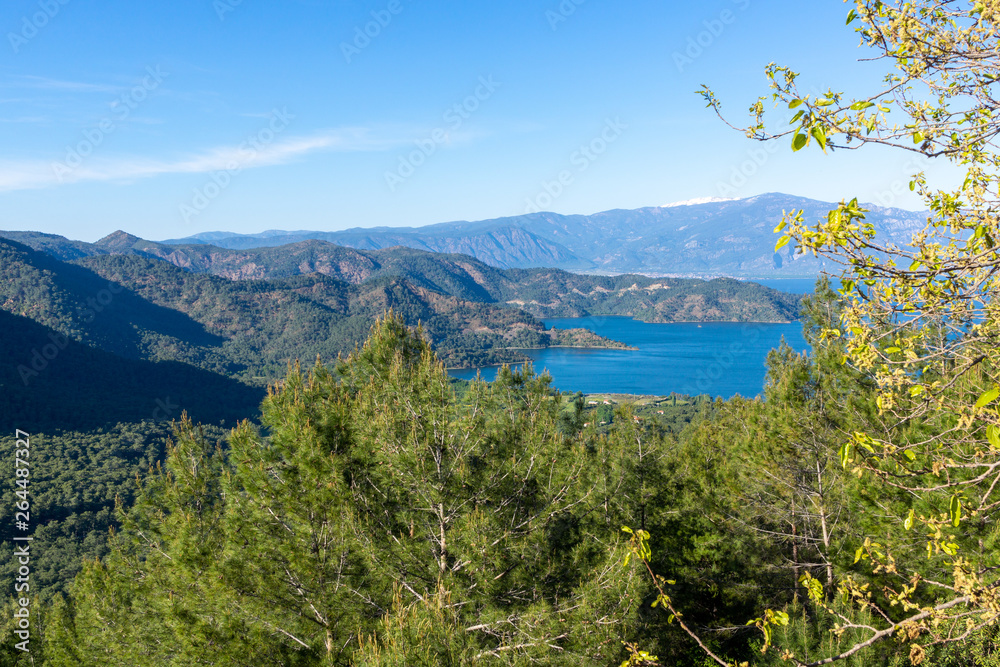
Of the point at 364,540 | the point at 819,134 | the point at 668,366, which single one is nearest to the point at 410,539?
the point at 364,540

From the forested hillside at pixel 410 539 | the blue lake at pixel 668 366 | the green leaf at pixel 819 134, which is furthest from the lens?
the blue lake at pixel 668 366

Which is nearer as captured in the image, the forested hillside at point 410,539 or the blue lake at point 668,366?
the forested hillside at point 410,539

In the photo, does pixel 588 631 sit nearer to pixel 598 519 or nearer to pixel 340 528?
pixel 340 528

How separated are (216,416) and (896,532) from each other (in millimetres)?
103758

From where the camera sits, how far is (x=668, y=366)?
14625 centimetres

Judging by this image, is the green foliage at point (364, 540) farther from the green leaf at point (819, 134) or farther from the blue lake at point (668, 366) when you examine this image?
the blue lake at point (668, 366)

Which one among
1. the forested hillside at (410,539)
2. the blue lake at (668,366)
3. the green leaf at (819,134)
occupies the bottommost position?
the blue lake at (668,366)

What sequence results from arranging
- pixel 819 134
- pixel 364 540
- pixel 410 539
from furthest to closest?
1. pixel 410 539
2. pixel 364 540
3. pixel 819 134

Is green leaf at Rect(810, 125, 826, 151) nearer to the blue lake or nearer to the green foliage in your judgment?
the green foliage

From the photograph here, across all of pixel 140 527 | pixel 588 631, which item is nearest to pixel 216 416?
pixel 140 527

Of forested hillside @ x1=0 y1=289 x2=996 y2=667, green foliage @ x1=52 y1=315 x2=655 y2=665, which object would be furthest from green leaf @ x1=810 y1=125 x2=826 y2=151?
green foliage @ x1=52 y1=315 x2=655 y2=665

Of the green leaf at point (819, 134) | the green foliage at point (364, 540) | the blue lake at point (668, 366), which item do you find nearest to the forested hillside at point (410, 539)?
the green foliage at point (364, 540)

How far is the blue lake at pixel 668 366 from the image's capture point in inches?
4759

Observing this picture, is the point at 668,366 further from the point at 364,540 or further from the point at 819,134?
the point at 819,134
